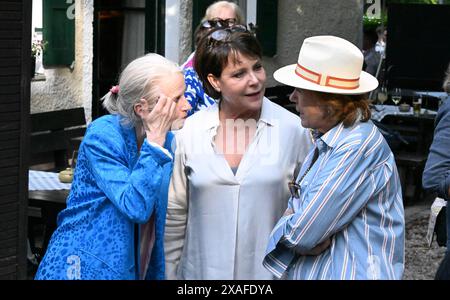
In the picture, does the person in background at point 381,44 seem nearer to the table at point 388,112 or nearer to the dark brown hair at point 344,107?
the table at point 388,112

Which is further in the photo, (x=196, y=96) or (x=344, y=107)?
(x=196, y=96)

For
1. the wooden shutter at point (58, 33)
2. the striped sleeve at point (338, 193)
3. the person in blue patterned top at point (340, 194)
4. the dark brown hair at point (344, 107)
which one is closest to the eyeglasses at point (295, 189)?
the person in blue patterned top at point (340, 194)

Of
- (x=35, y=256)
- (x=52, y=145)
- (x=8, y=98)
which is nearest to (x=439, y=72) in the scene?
(x=52, y=145)

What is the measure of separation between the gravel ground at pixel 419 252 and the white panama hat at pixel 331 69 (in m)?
4.38

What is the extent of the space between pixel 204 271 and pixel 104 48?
824 centimetres

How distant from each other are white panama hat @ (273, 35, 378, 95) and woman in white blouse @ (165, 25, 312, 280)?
29 cm

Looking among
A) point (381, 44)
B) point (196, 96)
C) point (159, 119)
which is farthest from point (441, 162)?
point (381, 44)

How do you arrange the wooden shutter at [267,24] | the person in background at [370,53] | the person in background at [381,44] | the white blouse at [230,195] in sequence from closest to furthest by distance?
the white blouse at [230,195], the wooden shutter at [267,24], the person in background at [370,53], the person in background at [381,44]

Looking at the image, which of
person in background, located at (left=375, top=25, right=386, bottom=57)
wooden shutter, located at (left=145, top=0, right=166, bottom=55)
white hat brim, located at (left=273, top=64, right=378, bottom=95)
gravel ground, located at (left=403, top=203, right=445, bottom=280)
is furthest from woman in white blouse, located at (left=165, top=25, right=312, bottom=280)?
person in background, located at (left=375, top=25, right=386, bottom=57)

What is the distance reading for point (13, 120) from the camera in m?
4.23

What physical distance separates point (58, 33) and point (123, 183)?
21.8ft

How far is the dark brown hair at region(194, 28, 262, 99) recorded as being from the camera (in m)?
3.49

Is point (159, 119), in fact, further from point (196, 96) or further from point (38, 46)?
point (38, 46)

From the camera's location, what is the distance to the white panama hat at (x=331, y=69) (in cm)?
312
